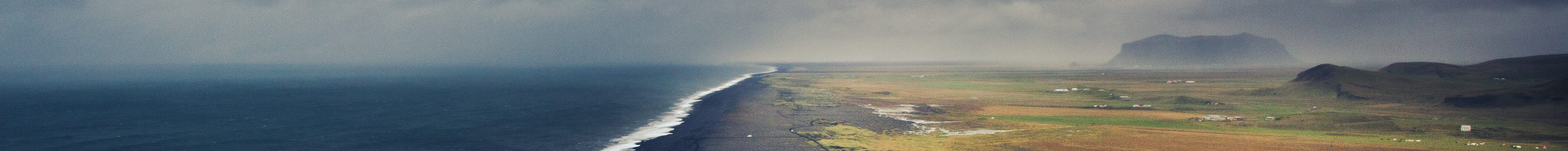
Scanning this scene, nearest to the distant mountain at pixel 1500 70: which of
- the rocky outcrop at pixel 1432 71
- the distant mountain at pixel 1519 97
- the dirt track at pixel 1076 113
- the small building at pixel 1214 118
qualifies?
the rocky outcrop at pixel 1432 71

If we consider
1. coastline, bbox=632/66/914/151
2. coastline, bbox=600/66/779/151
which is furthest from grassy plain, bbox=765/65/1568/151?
coastline, bbox=600/66/779/151

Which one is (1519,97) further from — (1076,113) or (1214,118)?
(1076,113)

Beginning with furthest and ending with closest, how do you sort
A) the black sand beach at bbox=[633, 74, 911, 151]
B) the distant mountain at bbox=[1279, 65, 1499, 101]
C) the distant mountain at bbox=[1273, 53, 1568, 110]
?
the distant mountain at bbox=[1279, 65, 1499, 101]
the distant mountain at bbox=[1273, 53, 1568, 110]
the black sand beach at bbox=[633, 74, 911, 151]

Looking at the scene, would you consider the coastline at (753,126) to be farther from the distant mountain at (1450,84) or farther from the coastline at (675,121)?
the distant mountain at (1450,84)

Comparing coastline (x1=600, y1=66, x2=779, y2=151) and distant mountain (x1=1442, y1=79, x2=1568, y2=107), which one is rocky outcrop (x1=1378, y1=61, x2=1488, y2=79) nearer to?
distant mountain (x1=1442, y1=79, x2=1568, y2=107)

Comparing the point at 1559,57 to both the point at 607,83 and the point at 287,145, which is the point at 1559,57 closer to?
the point at 607,83
